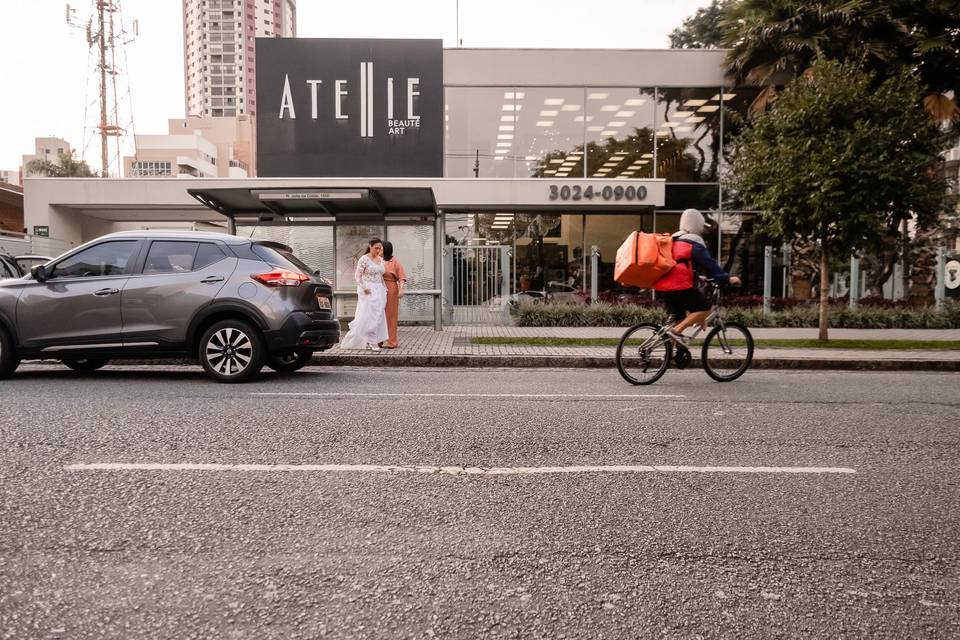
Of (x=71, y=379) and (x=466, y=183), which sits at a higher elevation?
(x=466, y=183)

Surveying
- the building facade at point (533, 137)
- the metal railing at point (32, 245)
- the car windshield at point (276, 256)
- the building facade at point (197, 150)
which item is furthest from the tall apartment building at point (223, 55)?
the car windshield at point (276, 256)

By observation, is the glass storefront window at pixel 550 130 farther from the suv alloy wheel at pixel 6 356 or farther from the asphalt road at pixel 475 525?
the asphalt road at pixel 475 525

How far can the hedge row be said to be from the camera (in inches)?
696

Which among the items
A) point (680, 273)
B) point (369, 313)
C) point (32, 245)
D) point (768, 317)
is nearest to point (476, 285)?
point (369, 313)

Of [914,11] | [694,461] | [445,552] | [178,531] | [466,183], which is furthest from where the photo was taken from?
[466,183]

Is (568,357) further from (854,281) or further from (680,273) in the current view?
(854,281)

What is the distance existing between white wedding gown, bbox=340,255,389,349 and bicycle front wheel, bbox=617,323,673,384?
4.61m

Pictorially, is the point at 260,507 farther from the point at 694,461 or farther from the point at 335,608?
the point at 694,461

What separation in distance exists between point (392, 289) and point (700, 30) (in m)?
29.4

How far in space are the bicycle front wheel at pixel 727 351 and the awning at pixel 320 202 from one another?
25.8ft

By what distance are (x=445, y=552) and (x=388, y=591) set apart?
0.43 metres

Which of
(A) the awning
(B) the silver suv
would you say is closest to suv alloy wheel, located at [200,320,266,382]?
(B) the silver suv

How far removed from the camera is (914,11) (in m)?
20.1

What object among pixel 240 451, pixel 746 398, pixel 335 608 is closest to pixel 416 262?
pixel 746 398
